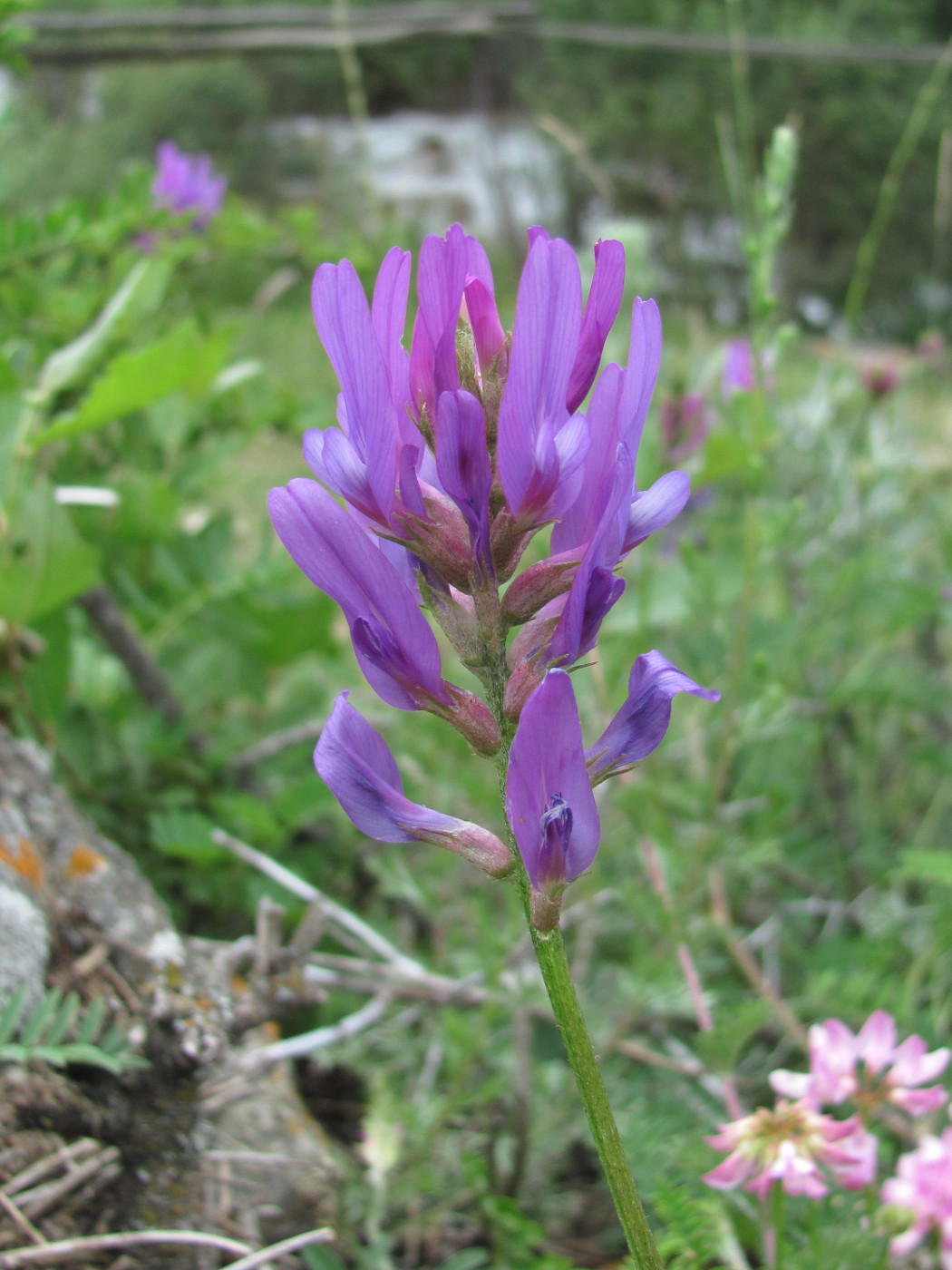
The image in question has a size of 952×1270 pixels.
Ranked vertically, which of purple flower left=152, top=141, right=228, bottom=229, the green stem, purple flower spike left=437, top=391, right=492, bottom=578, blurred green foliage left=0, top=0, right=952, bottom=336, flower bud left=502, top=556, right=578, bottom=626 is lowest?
blurred green foliage left=0, top=0, right=952, bottom=336

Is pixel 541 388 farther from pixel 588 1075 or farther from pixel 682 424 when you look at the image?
pixel 682 424

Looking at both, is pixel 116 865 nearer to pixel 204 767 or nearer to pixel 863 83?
pixel 204 767

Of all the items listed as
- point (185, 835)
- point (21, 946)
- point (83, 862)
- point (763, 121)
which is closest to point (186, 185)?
point (185, 835)

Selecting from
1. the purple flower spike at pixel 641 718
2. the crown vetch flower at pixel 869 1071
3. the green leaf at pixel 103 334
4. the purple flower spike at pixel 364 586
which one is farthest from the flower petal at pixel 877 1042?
the green leaf at pixel 103 334

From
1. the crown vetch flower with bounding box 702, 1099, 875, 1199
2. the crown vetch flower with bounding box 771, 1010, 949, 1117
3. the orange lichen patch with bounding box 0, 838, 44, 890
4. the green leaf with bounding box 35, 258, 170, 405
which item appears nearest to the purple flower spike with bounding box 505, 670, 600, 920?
the crown vetch flower with bounding box 702, 1099, 875, 1199

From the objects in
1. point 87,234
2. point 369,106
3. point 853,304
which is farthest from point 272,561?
point 369,106

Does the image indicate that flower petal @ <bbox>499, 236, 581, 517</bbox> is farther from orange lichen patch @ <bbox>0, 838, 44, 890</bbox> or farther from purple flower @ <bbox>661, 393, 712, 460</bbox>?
purple flower @ <bbox>661, 393, 712, 460</bbox>

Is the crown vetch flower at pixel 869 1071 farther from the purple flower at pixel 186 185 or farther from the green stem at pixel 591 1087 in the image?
the purple flower at pixel 186 185
